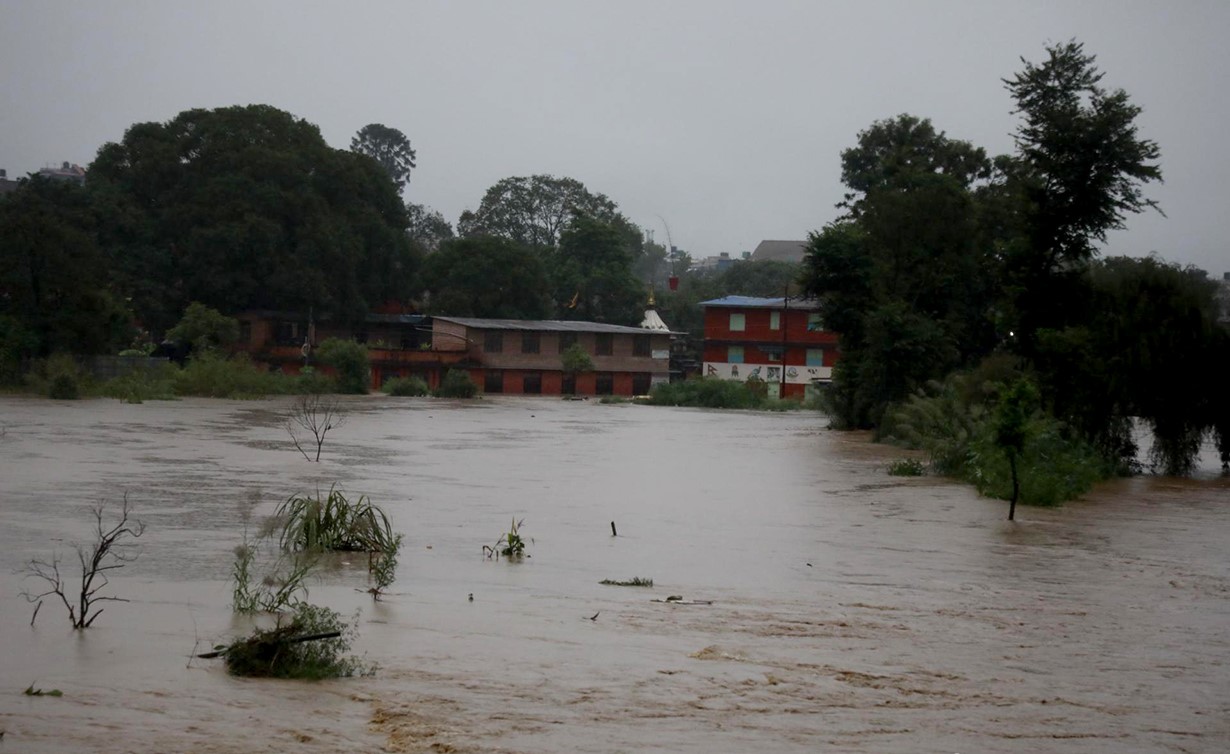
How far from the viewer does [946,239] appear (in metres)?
47.9

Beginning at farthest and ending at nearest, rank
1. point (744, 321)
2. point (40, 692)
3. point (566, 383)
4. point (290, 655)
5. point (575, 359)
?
point (744, 321)
point (566, 383)
point (575, 359)
point (290, 655)
point (40, 692)

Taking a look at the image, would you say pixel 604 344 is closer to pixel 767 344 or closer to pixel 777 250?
pixel 767 344

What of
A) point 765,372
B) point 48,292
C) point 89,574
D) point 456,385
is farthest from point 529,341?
point 89,574

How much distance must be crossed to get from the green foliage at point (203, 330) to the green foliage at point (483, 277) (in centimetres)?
1899

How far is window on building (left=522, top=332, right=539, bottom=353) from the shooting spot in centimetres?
7544

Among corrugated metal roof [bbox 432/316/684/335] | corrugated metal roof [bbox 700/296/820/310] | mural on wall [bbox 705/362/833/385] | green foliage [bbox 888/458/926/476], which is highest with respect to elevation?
corrugated metal roof [bbox 700/296/820/310]

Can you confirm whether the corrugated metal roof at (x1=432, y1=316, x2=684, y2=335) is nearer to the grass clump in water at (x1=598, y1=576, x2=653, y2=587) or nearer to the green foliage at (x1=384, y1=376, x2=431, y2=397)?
the green foliage at (x1=384, y1=376, x2=431, y2=397)

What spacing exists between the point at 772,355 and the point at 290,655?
72.8 m

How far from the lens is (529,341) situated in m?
75.6

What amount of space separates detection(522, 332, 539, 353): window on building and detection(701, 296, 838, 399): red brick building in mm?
11093

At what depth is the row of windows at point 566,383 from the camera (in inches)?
2965

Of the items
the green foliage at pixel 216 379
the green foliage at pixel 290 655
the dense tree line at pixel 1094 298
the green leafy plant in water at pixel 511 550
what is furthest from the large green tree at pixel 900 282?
the green foliage at pixel 290 655

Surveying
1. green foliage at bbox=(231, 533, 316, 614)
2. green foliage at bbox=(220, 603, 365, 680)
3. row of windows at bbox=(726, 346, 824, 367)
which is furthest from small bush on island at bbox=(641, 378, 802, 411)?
green foliage at bbox=(220, 603, 365, 680)

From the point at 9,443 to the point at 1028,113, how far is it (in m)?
24.5
